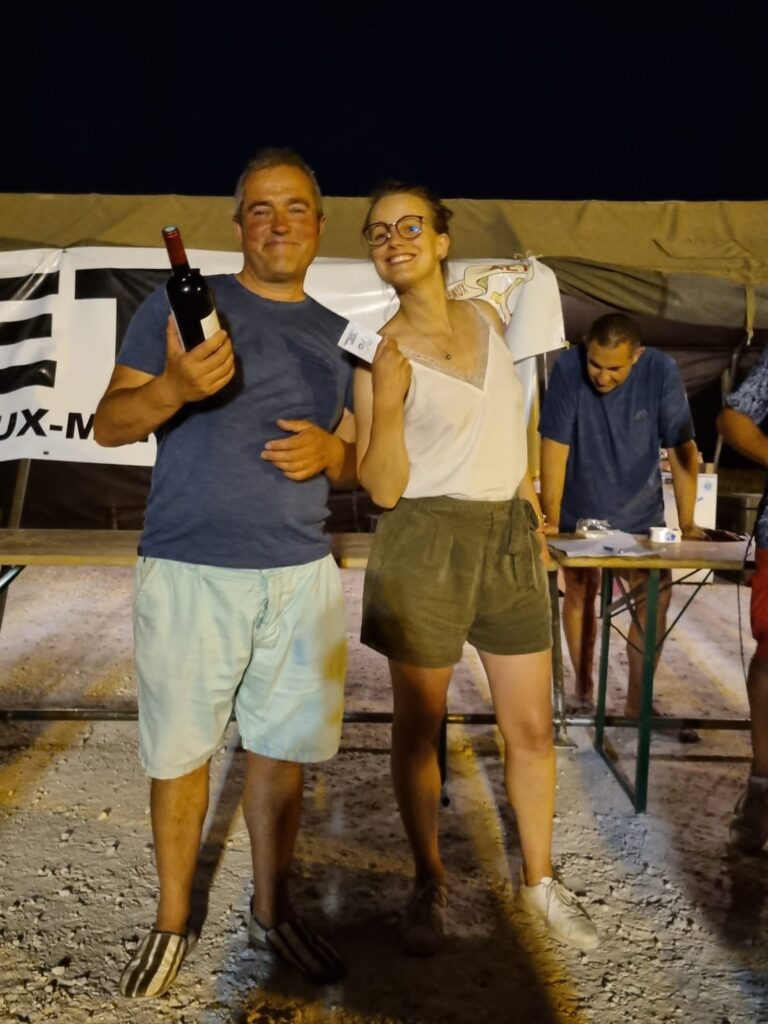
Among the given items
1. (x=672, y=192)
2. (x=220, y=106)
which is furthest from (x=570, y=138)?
(x=220, y=106)

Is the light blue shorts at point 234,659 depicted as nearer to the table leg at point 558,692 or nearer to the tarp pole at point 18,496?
the table leg at point 558,692

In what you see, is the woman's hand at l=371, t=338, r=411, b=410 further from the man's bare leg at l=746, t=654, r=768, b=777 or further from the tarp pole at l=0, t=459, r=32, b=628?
the tarp pole at l=0, t=459, r=32, b=628

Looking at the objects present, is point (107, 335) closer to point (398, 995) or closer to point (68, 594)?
point (68, 594)

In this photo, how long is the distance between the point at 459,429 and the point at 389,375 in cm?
29

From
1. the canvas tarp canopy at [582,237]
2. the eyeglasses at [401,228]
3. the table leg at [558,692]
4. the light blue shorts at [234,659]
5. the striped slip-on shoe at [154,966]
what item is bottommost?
the striped slip-on shoe at [154,966]

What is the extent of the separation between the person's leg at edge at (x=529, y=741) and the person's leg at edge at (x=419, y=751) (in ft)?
0.54

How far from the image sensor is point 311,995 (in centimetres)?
192

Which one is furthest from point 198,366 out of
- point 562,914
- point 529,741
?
point 562,914

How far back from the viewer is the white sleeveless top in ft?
6.11

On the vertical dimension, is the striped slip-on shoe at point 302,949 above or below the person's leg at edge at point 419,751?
below

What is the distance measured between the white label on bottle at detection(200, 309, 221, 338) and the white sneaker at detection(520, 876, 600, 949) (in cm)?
179

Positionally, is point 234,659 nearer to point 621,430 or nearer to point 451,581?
point 451,581

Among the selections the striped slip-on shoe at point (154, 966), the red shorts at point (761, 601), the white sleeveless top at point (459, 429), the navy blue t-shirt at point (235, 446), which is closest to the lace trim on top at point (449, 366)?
the white sleeveless top at point (459, 429)

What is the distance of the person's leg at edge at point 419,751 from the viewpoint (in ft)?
6.51
